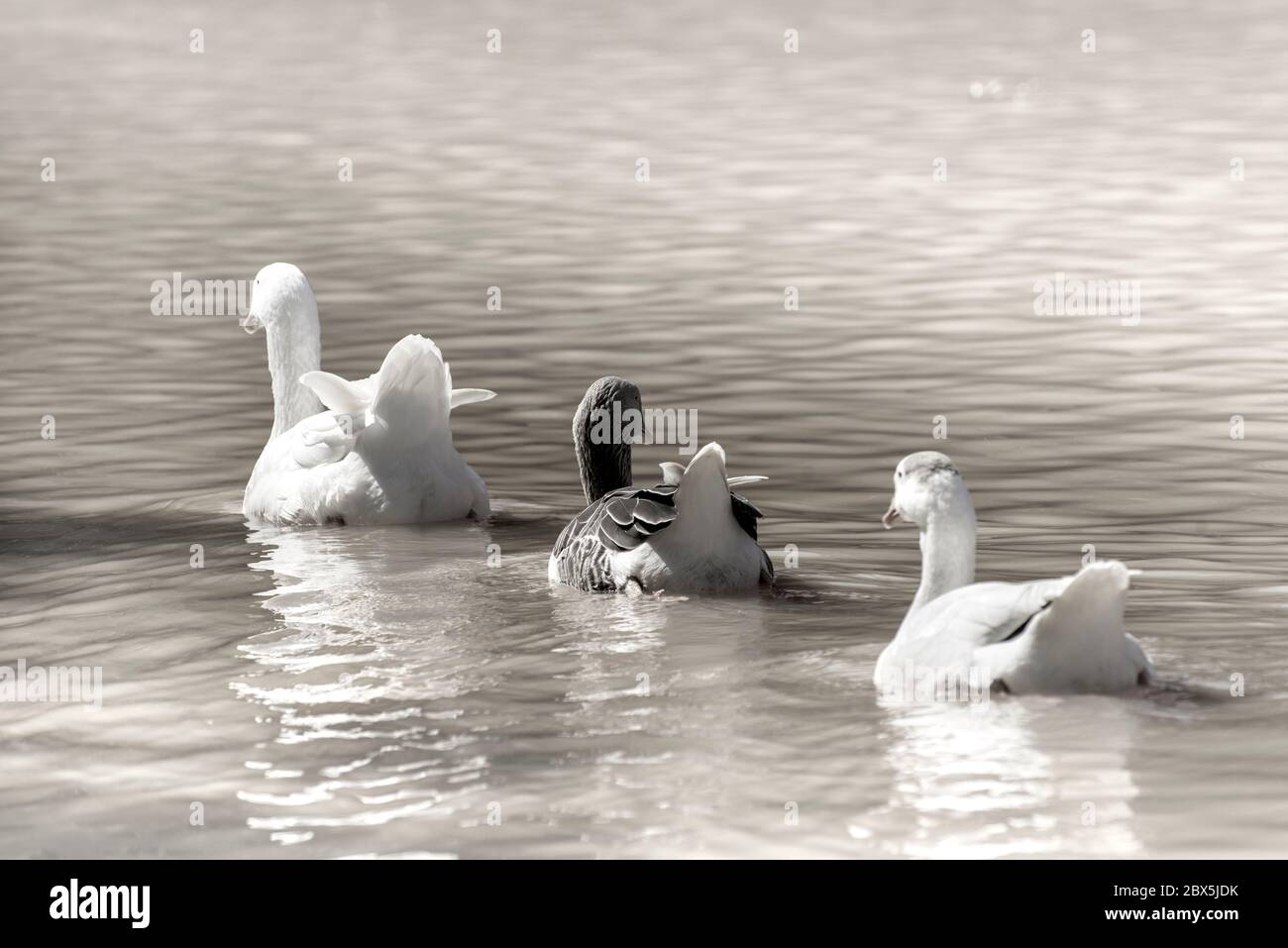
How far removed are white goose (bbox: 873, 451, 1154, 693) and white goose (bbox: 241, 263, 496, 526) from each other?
4.07 m

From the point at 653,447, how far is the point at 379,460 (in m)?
2.59

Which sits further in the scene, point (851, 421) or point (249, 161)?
point (249, 161)

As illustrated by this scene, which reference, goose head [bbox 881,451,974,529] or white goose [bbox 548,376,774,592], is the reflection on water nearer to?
goose head [bbox 881,451,974,529]

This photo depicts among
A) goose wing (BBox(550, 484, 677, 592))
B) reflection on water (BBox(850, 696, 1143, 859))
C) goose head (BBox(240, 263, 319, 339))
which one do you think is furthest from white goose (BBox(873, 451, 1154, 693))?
goose head (BBox(240, 263, 319, 339))

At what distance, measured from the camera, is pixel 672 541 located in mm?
10148

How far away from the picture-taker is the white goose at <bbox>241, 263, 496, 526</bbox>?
1180 cm

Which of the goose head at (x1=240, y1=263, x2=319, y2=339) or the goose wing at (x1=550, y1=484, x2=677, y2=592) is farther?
the goose head at (x1=240, y1=263, x2=319, y2=339)

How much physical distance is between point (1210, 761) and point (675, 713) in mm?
2041

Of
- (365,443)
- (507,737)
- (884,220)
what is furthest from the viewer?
(884,220)

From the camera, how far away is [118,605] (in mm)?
10383
